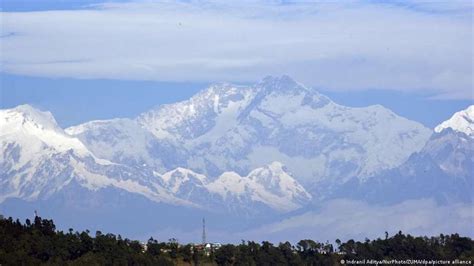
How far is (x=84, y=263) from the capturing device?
187 m

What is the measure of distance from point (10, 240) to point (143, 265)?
54.7ft

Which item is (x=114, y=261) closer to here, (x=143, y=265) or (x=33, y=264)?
(x=143, y=265)

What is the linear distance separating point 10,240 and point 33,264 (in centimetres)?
1766

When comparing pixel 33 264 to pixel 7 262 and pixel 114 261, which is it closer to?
pixel 7 262

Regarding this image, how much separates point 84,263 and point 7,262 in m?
12.8

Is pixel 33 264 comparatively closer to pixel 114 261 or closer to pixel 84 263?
pixel 84 263

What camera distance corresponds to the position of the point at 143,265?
198 meters

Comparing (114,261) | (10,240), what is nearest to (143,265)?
(114,261)

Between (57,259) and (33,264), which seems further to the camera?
(57,259)

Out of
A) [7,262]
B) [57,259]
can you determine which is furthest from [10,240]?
[7,262]

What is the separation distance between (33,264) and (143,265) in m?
22.0

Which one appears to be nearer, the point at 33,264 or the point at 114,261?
the point at 33,264

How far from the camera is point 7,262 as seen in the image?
176625 mm

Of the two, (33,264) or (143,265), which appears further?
(143,265)
